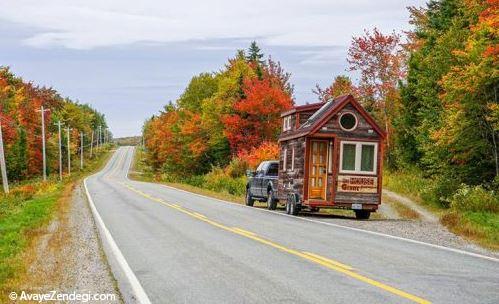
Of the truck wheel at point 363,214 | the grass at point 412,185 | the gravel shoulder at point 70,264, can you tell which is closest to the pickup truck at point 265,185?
the truck wheel at point 363,214

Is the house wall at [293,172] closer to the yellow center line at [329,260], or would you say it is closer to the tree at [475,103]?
the tree at [475,103]

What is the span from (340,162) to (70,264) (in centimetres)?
1384

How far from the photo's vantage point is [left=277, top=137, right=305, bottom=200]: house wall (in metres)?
24.2

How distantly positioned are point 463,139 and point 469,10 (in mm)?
6416

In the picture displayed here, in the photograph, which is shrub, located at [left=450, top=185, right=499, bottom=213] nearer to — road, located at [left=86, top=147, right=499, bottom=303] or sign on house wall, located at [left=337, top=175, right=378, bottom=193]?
sign on house wall, located at [left=337, top=175, right=378, bottom=193]

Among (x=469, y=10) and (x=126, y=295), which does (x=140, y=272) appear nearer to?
(x=126, y=295)

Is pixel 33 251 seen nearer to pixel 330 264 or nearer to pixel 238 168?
pixel 330 264

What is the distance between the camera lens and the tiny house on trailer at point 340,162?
2339cm

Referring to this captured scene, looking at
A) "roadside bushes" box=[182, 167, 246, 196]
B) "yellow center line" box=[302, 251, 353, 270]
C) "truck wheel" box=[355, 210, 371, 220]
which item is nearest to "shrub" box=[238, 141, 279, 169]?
"roadside bushes" box=[182, 167, 246, 196]

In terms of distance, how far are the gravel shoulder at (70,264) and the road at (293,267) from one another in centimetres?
58

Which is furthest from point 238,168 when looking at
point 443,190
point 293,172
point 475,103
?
point 475,103

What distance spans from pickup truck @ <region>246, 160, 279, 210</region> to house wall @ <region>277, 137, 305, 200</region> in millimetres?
778

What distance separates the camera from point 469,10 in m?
29.5

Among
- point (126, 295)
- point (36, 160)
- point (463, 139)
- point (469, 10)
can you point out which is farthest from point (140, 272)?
point (36, 160)
